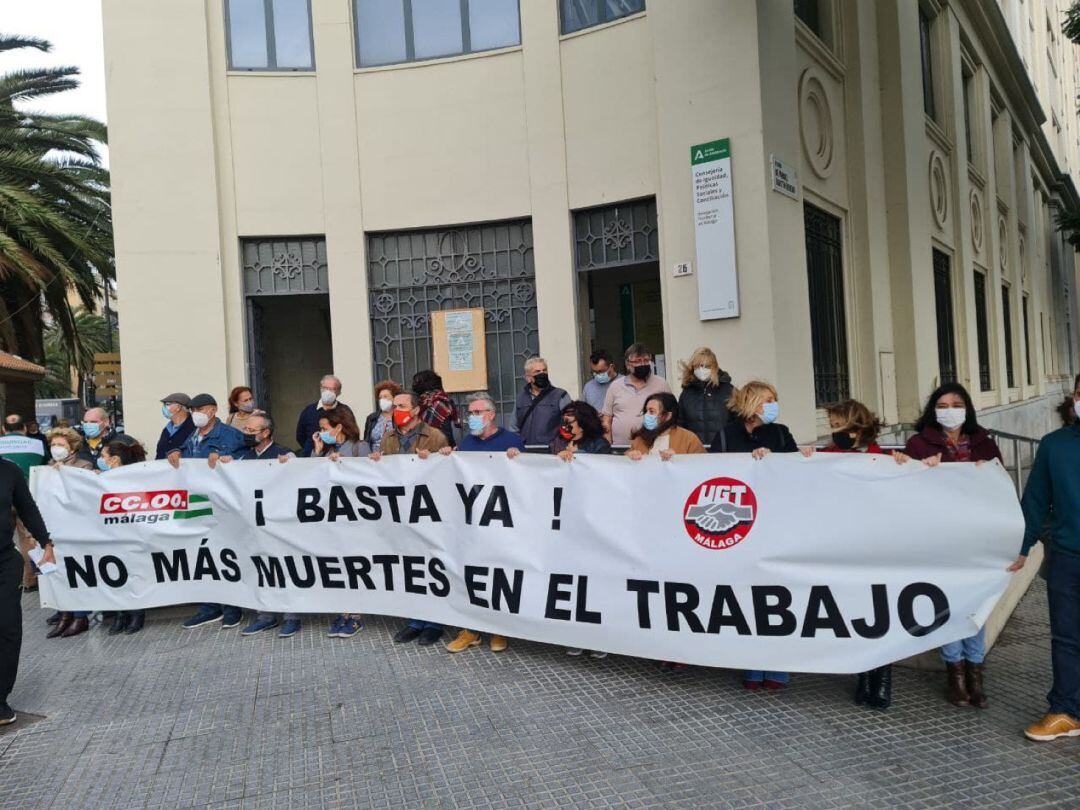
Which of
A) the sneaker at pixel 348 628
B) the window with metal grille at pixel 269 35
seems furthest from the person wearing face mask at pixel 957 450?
the window with metal grille at pixel 269 35

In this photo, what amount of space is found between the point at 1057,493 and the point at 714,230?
5141 millimetres

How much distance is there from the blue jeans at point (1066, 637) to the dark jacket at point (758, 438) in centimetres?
158

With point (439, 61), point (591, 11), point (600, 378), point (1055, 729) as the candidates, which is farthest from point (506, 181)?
point (1055, 729)

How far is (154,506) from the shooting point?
656cm

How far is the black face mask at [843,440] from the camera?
16.1 feet

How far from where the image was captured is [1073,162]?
45.2 metres

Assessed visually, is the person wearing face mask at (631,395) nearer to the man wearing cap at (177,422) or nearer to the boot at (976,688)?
the boot at (976,688)

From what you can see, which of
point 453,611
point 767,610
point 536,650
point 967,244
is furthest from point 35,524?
point 967,244

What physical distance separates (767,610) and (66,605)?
5.48 meters

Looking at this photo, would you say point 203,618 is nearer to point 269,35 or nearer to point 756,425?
point 756,425

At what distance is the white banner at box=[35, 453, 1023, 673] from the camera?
4.24 meters

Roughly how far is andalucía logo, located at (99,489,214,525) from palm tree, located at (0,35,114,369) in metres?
10.6

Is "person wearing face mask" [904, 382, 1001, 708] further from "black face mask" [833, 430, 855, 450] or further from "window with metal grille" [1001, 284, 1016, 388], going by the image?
"window with metal grille" [1001, 284, 1016, 388]

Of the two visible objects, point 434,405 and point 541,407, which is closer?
point 541,407
